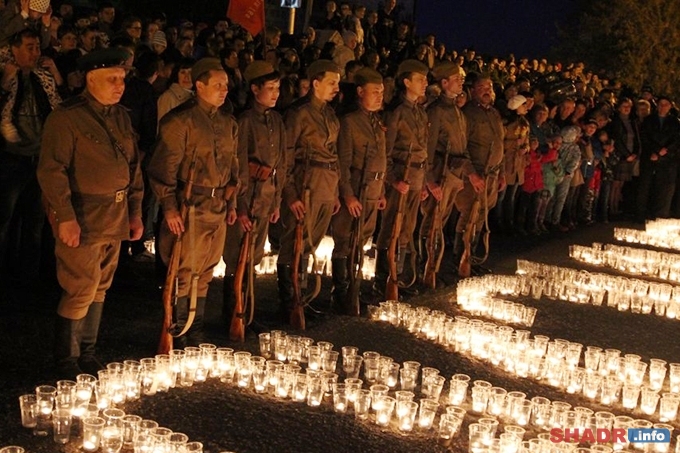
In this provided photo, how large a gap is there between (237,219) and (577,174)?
9.18 metres

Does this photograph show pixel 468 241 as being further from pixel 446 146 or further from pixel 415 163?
pixel 415 163

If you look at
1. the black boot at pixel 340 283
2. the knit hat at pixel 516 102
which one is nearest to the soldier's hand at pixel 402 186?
the black boot at pixel 340 283

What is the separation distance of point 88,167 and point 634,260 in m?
8.55

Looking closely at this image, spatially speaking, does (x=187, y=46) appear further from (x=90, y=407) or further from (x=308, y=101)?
(x=90, y=407)

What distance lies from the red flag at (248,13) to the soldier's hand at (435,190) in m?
2.80

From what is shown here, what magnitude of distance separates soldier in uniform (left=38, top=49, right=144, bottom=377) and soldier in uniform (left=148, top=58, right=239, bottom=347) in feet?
1.65

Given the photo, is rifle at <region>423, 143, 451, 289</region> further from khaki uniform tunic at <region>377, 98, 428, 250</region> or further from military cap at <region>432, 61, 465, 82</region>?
military cap at <region>432, 61, 465, 82</region>

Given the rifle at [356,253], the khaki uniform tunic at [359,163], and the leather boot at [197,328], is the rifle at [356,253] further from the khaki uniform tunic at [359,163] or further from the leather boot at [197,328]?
the leather boot at [197,328]

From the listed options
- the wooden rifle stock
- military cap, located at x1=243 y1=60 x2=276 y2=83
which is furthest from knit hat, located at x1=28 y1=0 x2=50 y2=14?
the wooden rifle stock

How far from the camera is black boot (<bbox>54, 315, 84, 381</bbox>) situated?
698cm

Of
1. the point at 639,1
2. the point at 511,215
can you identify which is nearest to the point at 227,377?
the point at 511,215

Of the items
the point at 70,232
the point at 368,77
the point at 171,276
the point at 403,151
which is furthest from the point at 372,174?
Answer: the point at 70,232

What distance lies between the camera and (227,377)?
7.36 metres

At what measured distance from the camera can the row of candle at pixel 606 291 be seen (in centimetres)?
1099
